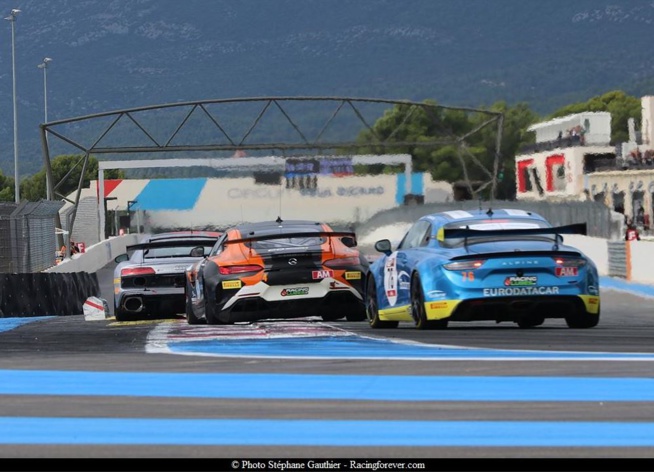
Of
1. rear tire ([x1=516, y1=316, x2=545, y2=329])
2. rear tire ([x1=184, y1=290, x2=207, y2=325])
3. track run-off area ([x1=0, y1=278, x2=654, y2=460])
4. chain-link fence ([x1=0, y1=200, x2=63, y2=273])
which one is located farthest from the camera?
chain-link fence ([x1=0, y1=200, x2=63, y2=273])

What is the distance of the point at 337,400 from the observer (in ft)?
27.7

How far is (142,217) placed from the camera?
84688 millimetres

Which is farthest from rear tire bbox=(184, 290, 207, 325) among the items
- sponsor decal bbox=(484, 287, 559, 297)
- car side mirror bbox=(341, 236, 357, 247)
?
sponsor decal bbox=(484, 287, 559, 297)

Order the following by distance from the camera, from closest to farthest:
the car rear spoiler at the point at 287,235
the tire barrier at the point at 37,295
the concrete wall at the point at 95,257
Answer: the car rear spoiler at the point at 287,235 → the tire barrier at the point at 37,295 → the concrete wall at the point at 95,257

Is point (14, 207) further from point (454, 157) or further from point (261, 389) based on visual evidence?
point (454, 157)

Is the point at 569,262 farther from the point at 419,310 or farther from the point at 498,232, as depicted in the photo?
the point at 419,310

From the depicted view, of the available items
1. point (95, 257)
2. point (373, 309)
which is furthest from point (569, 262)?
point (95, 257)

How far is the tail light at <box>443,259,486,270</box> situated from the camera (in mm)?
14117

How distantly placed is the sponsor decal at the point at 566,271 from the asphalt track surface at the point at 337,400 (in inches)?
43.2

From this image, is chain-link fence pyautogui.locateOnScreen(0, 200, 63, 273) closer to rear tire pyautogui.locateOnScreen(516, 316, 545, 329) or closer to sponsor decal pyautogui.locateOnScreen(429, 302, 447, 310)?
rear tire pyautogui.locateOnScreen(516, 316, 545, 329)

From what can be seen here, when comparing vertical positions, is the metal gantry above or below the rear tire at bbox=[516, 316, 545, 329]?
above

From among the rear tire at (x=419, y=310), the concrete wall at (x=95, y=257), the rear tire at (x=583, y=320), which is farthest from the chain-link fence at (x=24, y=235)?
the rear tire at (x=583, y=320)

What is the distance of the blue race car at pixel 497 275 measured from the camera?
46.1 ft

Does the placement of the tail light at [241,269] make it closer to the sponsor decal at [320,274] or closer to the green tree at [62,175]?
the sponsor decal at [320,274]
